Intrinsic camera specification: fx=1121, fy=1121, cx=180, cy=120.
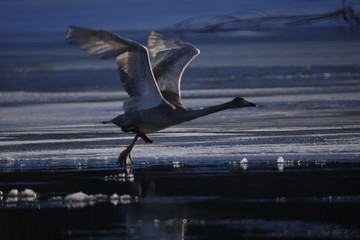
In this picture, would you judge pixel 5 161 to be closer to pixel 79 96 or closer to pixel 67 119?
pixel 67 119

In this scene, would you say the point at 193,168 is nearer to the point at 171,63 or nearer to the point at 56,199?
the point at 171,63

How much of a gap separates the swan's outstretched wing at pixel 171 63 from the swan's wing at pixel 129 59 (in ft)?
1.71

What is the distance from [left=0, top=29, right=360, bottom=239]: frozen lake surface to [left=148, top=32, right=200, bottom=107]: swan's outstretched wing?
0.89 m

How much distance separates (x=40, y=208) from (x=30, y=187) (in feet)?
5.32

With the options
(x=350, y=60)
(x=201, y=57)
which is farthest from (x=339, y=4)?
(x=350, y=60)

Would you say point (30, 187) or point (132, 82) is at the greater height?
point (132, 82)

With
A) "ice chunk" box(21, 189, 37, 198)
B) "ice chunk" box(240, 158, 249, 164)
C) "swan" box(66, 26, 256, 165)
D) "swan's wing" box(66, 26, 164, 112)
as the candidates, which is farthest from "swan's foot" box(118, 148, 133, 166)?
"ice chunk" box(21, 189, 37, 198)

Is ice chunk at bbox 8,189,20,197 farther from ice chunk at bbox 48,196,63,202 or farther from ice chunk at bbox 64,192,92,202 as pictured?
ice chunk at bbox 64,192,92,202

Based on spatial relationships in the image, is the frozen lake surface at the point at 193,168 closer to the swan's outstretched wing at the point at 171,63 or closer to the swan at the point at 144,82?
the swan at the point at 144,82

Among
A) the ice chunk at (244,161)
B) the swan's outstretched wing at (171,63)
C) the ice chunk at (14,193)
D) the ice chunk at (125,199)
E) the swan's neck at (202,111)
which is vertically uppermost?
the swan's outstretched wing at (171,63)

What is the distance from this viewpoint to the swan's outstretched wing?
16594 mm

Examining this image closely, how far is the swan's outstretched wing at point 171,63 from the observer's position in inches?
653

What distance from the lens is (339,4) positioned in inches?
3167

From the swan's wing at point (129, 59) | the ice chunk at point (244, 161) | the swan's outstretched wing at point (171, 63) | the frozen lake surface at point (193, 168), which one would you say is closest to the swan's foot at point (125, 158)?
the frozen lake surface at point (193, 168)
